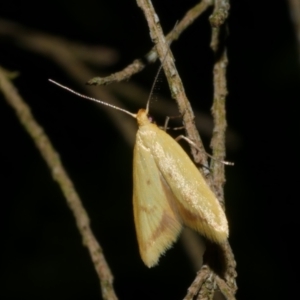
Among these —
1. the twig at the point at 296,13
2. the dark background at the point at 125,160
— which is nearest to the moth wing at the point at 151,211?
the twig at the point at 296,13

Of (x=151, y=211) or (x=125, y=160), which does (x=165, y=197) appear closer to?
(x=151, y=211)

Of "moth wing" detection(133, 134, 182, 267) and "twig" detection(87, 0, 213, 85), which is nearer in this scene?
"twig" detection(87, 0, 213, 85)

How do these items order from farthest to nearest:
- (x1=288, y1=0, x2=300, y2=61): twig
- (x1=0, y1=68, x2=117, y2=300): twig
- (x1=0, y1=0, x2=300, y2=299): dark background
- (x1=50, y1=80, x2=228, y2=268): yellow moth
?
(x1=0, y1=0, x2=300, y2=299): dark background → (x1=288, y1=0, x2=300, y2=61): twig → (x1=0, y1=68, x2=117, y2=300): twig → (x1=50, y1=80, x2=228, y2=268): yellow moth

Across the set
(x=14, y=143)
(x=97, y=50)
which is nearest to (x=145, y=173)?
(x=97, y=50)

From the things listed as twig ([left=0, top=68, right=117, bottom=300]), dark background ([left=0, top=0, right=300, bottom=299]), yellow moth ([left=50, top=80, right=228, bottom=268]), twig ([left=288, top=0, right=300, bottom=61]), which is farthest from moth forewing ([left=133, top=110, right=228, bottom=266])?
dark background ([left=0, top=0, right=300, bottom=299])

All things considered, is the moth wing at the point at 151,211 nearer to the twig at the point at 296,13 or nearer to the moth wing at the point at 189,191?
the moth wing at the point at 189,191

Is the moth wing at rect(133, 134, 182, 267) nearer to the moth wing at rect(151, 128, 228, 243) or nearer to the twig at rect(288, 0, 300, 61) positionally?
the moth wing at rect(151, 128, 228, 243)

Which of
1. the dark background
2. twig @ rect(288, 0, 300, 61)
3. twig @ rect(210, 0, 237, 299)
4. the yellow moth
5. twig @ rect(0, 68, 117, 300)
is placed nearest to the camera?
twig @ rect(210, 0, 237, 299)
